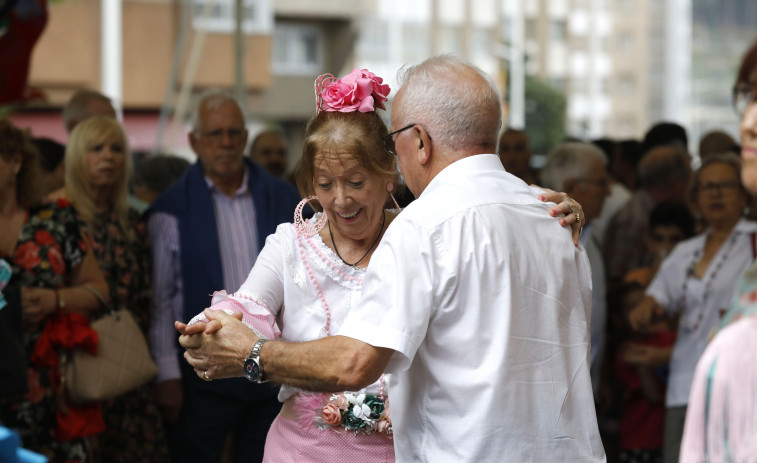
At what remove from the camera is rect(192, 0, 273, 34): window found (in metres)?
17.7

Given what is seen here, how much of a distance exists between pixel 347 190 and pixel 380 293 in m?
0.61

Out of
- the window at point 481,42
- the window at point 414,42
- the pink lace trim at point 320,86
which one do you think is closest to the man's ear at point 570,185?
the pink lace trim at point 320,86

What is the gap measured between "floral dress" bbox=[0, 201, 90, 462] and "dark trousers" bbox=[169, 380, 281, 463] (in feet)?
1.38

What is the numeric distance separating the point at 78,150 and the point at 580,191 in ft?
8.58

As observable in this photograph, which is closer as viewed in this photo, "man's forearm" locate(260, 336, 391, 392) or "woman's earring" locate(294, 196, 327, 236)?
"man's forearm" locate(260, 336, 391, 392)

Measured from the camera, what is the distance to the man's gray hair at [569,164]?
5.20 m

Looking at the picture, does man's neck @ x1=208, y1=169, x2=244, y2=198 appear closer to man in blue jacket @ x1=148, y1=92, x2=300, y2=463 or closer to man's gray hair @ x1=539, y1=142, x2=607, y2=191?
man in blue jacket @ x1=148, y1=92, x2=300, y2=463

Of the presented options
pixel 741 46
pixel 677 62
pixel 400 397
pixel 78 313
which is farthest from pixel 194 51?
pixel 400 397

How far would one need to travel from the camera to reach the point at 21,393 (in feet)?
11.1

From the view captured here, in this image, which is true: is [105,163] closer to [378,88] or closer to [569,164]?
[378,88]

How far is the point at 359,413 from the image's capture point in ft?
8.18

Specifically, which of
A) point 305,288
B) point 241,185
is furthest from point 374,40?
point 305,288

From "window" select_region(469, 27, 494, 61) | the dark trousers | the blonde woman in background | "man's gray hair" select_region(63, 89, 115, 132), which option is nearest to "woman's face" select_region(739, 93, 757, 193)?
the dark trousers

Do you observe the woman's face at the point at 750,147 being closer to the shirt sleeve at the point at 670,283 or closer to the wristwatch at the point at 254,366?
the wristwatch at the point at 254,366
